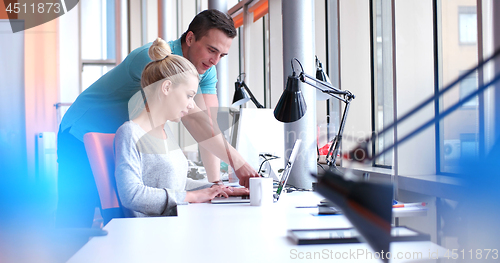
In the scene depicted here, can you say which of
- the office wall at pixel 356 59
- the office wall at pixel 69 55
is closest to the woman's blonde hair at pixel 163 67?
the office wall at pixel 356 59

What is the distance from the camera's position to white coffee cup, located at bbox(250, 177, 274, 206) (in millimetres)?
1312

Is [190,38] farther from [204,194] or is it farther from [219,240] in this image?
[219,240]

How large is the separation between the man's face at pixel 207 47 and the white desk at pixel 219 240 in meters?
0.72

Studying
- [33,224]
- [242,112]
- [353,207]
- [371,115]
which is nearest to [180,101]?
[242,112]

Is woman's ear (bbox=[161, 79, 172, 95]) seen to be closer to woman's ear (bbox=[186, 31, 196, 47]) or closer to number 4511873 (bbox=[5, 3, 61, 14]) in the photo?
woman's ear (bbox=[186, 31, 196, 47])

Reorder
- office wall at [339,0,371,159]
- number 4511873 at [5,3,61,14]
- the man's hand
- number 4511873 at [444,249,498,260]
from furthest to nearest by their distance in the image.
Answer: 1. number 4511873 at [5,3,61,14]
2. office wall at [339,0,371,159]
3. the man's hand
4. number 4511873 at [444,249,498,260]

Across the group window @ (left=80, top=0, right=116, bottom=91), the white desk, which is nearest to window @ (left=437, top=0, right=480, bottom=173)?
the white desk

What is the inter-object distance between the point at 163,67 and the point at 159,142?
0.93 ft

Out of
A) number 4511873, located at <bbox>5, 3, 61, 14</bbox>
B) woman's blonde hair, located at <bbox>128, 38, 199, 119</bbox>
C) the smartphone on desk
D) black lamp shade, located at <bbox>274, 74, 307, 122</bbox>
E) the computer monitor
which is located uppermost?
number 4511873, located at <bbox>5, 3, 61, 14</bbox>

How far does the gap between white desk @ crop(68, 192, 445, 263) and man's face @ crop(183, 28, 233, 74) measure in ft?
2.36

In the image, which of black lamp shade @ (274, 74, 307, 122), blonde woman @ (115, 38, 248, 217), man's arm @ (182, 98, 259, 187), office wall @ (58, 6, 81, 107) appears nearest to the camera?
blonde woman @ (115, 38, 248, 217)

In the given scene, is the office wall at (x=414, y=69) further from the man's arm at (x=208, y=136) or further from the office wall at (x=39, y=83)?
the office wall at (x=39, y=83)

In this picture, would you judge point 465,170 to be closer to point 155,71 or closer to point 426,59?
point 155,71

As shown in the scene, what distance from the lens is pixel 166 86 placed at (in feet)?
4.77
